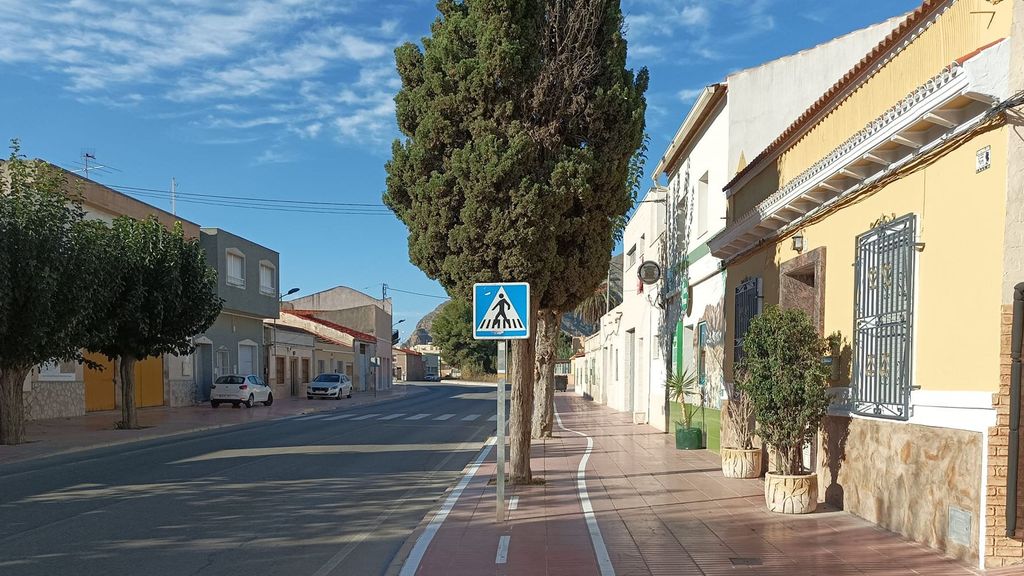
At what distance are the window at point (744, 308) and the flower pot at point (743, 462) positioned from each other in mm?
1420

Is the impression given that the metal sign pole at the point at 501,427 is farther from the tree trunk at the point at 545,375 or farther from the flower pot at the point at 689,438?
the tree trunk at the point at 545,375

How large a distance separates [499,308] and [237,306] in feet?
101

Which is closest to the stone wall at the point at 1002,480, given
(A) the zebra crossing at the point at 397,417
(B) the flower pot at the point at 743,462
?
(B) the flower pot at the point at 743,462

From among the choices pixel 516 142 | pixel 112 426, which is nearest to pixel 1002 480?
pixel 516 142

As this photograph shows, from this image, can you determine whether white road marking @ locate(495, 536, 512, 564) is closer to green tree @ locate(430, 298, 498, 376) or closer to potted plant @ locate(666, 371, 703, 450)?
potted plant @ locate(666, 371, 703, 450)

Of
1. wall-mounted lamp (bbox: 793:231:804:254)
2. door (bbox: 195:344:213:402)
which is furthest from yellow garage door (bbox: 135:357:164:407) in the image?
wall-mounted lamp (bbox: 793:231:804:254)

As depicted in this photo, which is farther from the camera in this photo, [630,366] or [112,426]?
[630,366]

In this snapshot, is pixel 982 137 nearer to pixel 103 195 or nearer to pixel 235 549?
pixel 235 549

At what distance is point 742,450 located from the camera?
11.5 m

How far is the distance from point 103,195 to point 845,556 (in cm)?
2623

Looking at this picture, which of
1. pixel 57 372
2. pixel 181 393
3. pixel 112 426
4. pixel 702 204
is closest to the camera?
pixel 702 204

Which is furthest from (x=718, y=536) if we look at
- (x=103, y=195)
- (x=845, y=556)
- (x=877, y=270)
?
(x=103, y=195)

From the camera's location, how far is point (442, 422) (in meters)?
24.7

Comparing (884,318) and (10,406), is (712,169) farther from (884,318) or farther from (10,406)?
(10,406)
